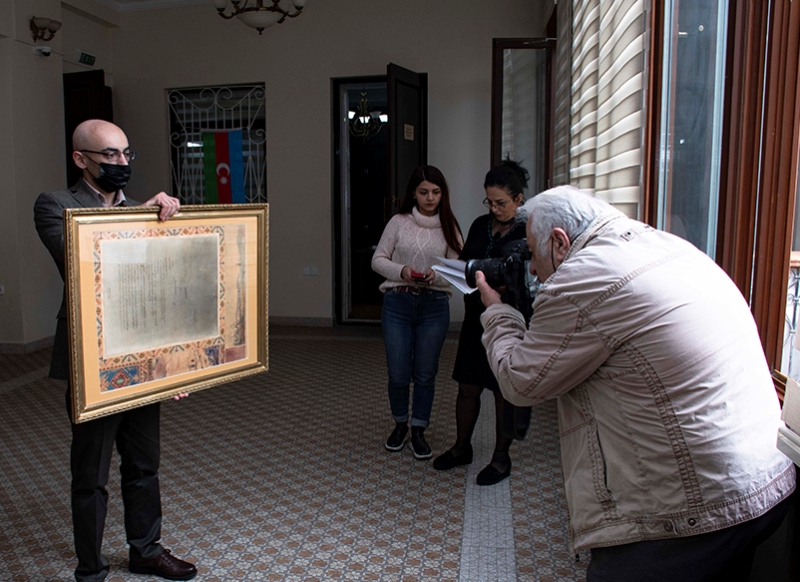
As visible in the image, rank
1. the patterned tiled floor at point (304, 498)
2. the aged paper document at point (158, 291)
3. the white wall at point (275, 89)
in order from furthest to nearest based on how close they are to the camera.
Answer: the white wall at point (275, 89), the patterned tiled floor at point (304, 498), the aged paper document at point (158, 291)

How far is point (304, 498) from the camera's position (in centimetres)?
320

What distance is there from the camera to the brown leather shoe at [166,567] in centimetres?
250

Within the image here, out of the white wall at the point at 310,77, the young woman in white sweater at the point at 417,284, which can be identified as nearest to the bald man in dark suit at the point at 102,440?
the young woman in white sweater at the point at 417,284

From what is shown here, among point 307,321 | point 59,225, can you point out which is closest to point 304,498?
point 59,225

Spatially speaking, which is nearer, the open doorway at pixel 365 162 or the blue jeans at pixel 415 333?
the blue jeans at pixel 415 333

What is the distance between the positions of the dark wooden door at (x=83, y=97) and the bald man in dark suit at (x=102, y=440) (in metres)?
4.93

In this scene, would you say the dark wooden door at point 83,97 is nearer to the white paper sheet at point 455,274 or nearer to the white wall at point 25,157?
the white wall at point 25,157

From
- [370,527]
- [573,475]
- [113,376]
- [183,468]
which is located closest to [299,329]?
[183,468]

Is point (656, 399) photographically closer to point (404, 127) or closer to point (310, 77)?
point (404, 127)

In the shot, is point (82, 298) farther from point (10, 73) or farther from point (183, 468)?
point (10, 73)

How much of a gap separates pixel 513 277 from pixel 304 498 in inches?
69.3

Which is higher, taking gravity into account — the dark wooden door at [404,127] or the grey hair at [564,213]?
the dark wooden door at [404,127]

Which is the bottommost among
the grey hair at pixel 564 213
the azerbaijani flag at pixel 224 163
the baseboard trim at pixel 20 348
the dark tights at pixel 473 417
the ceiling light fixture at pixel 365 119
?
the baseboard trim at pixel 20 348

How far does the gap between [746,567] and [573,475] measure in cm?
41
